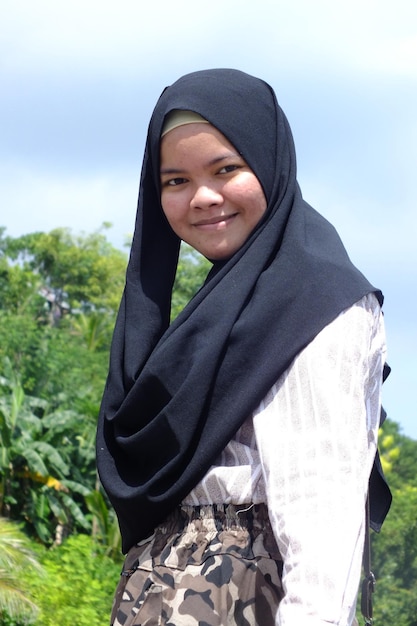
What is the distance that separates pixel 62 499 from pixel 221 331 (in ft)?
38.7

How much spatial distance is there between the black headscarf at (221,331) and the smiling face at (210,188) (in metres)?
0.02

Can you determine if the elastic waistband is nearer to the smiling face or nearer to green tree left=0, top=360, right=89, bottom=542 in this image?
the smiling face

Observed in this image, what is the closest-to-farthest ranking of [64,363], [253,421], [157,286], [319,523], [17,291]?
[319,523], [253,421], [157,286], [64,363], [17,291]

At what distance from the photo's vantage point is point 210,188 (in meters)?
1.60

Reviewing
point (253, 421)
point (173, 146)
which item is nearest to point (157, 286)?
point (173, 146)

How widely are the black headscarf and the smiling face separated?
2cm

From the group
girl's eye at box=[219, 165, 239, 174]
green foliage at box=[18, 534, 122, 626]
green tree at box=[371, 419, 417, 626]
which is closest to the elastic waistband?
girl's eye at box=[219, 165, 239, 174]

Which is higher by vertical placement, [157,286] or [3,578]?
[157,286]

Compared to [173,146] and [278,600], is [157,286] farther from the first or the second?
[278,600]

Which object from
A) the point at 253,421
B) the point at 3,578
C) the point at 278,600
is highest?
the point at 253,421

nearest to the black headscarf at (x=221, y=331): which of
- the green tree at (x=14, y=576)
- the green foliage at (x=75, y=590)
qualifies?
the green foliage at (x=75, y=590)

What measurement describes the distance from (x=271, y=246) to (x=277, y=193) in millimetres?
108

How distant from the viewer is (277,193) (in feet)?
5.28

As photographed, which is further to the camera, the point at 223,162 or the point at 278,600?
the point at 223,162
